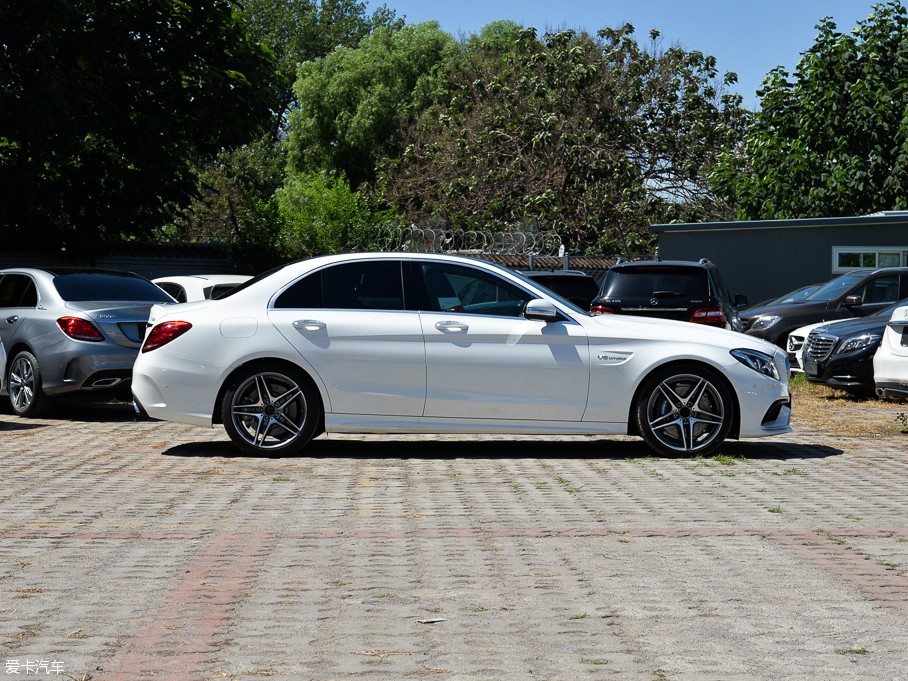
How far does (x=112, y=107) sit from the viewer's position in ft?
56.6

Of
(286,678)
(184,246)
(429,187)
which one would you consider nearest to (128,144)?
(184,246)

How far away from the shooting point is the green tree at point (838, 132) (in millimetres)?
30172

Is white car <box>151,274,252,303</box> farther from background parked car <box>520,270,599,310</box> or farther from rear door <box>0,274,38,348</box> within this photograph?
background parked car <box>520,270,599,310</box>

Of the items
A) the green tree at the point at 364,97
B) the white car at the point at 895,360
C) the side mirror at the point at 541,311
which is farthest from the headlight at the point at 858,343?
the green tree at the point at 364,97

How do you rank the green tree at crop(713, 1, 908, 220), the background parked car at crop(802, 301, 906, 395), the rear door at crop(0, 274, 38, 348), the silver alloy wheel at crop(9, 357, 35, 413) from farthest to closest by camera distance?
the green tree at crop(713, 1, 908, 220), the background parked car at crop(802, 301, 906, 395), the rear door at crop(0, 274, 38, 348), the silver alloy wheel at crop(9, 357, 35, 413)

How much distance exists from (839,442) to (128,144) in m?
12.7

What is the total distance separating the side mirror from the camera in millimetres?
8688

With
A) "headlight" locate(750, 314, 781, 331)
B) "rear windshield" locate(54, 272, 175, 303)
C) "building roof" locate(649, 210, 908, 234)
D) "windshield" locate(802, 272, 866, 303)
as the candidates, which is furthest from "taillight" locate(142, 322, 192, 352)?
"building roof" locate(649, 210, 908, 234)

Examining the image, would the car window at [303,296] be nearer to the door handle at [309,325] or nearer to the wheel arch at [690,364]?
the door handle at [309,325]

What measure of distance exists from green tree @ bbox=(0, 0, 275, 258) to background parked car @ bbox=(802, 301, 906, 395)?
10.1m

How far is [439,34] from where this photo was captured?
4531cm

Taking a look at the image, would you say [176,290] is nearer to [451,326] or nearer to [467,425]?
[451,326]

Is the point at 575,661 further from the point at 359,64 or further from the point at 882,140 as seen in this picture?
the point at 359,64

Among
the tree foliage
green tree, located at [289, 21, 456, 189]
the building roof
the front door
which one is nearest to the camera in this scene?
the front door
